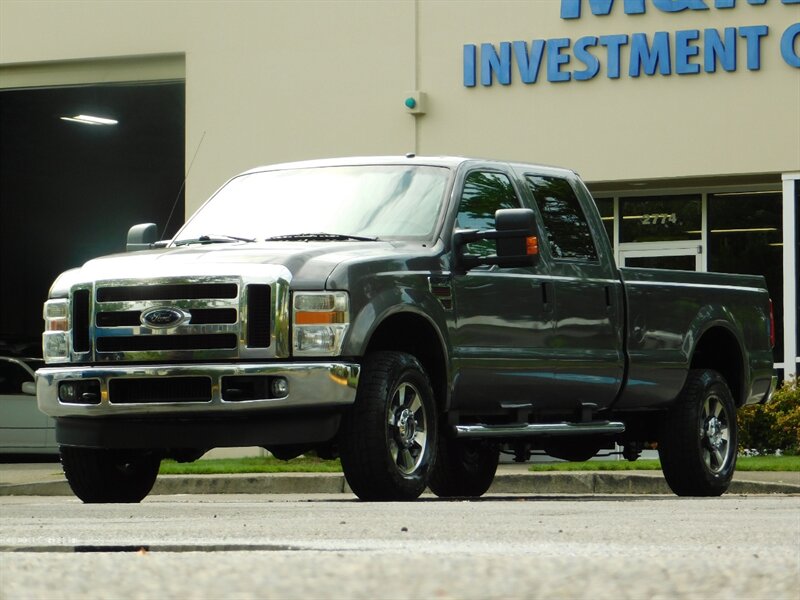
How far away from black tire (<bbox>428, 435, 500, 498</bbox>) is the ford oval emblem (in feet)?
9.68

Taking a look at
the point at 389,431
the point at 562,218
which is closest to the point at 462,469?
the point at 562,218

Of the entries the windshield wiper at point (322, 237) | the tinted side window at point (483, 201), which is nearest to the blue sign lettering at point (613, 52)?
the tinted side window at point (483, 201)

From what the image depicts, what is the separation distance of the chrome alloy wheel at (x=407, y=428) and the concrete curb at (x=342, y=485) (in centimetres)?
502

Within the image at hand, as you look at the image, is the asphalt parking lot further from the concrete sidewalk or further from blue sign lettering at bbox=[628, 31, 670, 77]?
blue sign lettering at bbox=[628, 31, 670, 77]

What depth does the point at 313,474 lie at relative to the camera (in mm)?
15727

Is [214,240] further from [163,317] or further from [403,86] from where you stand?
[403,86]

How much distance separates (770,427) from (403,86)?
6.45 metres

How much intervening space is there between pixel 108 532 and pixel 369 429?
2459mm

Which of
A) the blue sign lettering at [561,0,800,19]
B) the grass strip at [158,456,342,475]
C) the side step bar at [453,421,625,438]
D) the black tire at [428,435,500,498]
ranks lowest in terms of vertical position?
the grass strip at [158,456,342,475]

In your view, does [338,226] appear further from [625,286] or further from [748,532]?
[748,532]

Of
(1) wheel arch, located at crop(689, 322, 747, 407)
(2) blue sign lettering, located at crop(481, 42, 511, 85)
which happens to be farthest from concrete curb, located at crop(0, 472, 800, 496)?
(2) blue sign lettering, located at crop(481, 42, 511, 85)

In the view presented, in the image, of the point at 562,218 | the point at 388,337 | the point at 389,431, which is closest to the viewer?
the point at 389,431

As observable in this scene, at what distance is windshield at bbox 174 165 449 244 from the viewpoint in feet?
33.4

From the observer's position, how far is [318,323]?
29.6 feet
